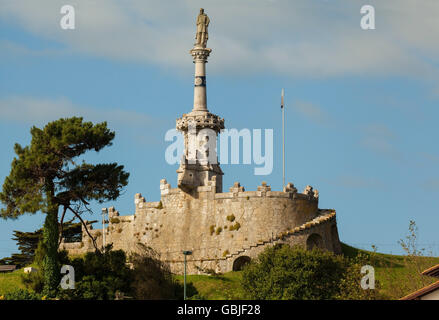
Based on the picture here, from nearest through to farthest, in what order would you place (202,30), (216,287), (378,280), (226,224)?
(378,280), (216,287), (226,224), (202,30)

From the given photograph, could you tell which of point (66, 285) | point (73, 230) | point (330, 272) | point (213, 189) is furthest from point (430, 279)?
point (73, 230)

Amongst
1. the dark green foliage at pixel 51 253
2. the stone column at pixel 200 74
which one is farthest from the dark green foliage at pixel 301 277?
the stone column at pixel 200 74

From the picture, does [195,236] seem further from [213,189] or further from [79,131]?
[79,131]

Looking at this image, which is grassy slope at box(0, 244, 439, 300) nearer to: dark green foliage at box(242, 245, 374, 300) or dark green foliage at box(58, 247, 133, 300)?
dark green foliage at box(242, 245, 374, 300)

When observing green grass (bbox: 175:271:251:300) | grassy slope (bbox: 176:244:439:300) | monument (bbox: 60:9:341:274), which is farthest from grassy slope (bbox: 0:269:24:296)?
grassy slope (bbox: 176:244:439:300)

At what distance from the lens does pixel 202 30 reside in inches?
4279

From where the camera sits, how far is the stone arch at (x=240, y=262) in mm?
97625

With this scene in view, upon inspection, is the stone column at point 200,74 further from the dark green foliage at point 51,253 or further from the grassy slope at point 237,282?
the dark green foliage at point 51,253

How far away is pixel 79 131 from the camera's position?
263 feet

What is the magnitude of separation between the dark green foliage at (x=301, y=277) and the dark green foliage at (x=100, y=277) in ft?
39.0

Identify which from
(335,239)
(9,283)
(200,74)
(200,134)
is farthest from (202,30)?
(9,283)

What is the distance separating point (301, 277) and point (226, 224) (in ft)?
57.8

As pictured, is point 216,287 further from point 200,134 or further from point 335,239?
point 200,134
